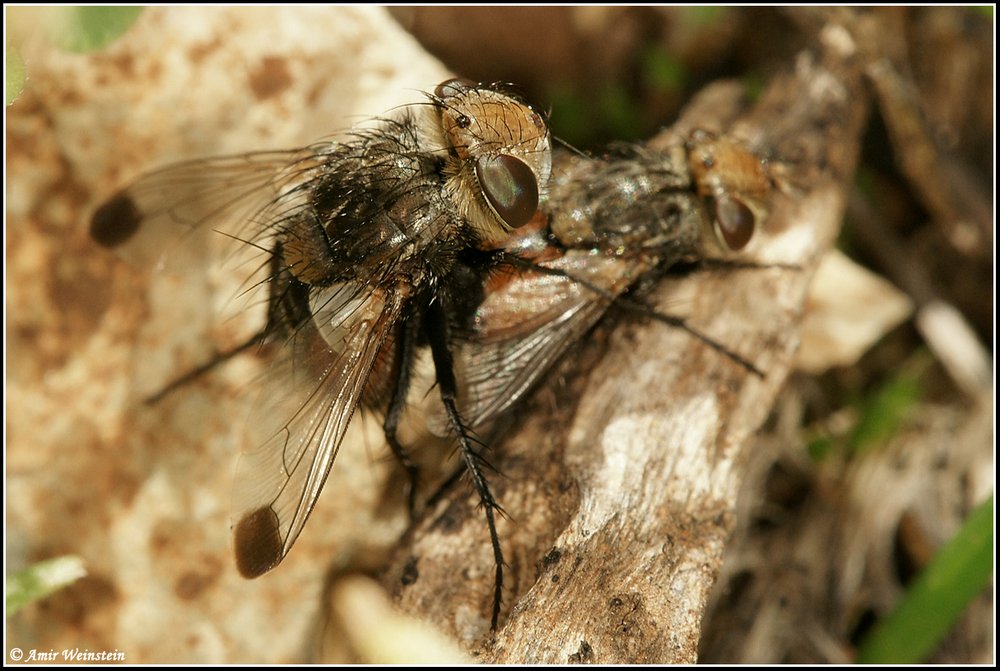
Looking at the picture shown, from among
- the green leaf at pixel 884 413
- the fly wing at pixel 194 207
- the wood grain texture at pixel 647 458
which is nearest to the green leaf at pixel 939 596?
the green leaf at pixel 884 413

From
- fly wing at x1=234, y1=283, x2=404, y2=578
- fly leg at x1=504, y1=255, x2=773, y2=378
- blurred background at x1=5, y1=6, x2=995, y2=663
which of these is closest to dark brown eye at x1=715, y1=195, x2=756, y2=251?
fly leg at x1=504, y1=255, x2=773, y2=378

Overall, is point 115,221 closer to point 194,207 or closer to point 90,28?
point 194,207

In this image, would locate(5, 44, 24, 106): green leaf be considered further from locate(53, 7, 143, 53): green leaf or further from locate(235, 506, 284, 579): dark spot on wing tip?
locate(235, 506, 284, 579): dark spot on wing tip

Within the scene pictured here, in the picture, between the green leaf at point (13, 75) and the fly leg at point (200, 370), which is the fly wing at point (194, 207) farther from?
the green leaf at point (13, 75)

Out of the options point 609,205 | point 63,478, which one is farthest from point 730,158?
point 63,478

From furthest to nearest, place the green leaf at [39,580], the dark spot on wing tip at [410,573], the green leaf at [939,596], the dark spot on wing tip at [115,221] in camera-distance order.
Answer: the dark spot on wing tip at [115,221]
the green leaf at [939,596]
the dark spot on wing tip at [410,573]
the green leaf at [39,580]

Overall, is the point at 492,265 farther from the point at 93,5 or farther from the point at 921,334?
the point at 921,334
